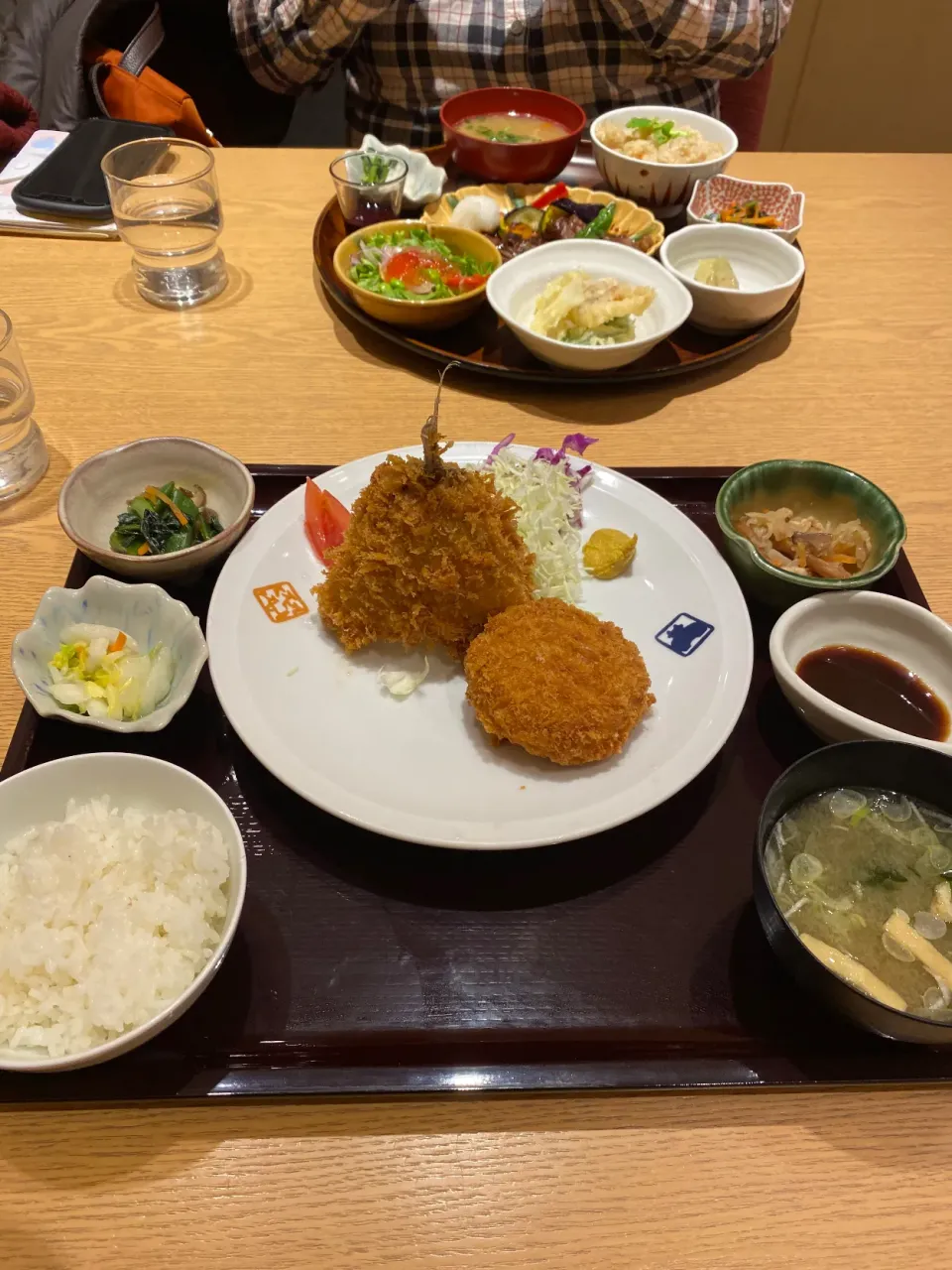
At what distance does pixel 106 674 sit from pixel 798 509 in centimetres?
157

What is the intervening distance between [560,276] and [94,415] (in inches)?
57.3

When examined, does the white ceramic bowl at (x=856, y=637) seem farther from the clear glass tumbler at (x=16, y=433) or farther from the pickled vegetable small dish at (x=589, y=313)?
the clear glass tumbler at (x=16, y=433)

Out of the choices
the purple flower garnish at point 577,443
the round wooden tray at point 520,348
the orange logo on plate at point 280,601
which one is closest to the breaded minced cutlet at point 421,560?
the orange logo on plate at point 280,601

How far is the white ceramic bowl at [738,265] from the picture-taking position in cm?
248

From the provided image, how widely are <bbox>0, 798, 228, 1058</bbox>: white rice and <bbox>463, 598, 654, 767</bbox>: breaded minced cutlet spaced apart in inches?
22.1

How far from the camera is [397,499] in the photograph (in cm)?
170

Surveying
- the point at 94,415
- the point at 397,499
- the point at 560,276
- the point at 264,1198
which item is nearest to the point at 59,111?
the point at 94,415

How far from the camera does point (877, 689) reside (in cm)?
164

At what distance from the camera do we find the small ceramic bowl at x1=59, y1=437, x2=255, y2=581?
5.70ft

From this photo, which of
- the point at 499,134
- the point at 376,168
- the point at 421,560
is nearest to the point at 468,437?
the point at 421,560

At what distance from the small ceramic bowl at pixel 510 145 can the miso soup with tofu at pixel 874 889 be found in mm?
2643

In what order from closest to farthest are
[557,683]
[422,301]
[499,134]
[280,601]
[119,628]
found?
[557,683] < [119,628] < [280,601] < [422,301] < [499,134]

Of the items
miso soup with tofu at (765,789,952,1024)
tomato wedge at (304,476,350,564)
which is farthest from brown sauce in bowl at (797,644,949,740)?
tomato wedge at (304,476,350,564)

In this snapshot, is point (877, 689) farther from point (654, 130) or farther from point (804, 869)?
point (654, 130)
